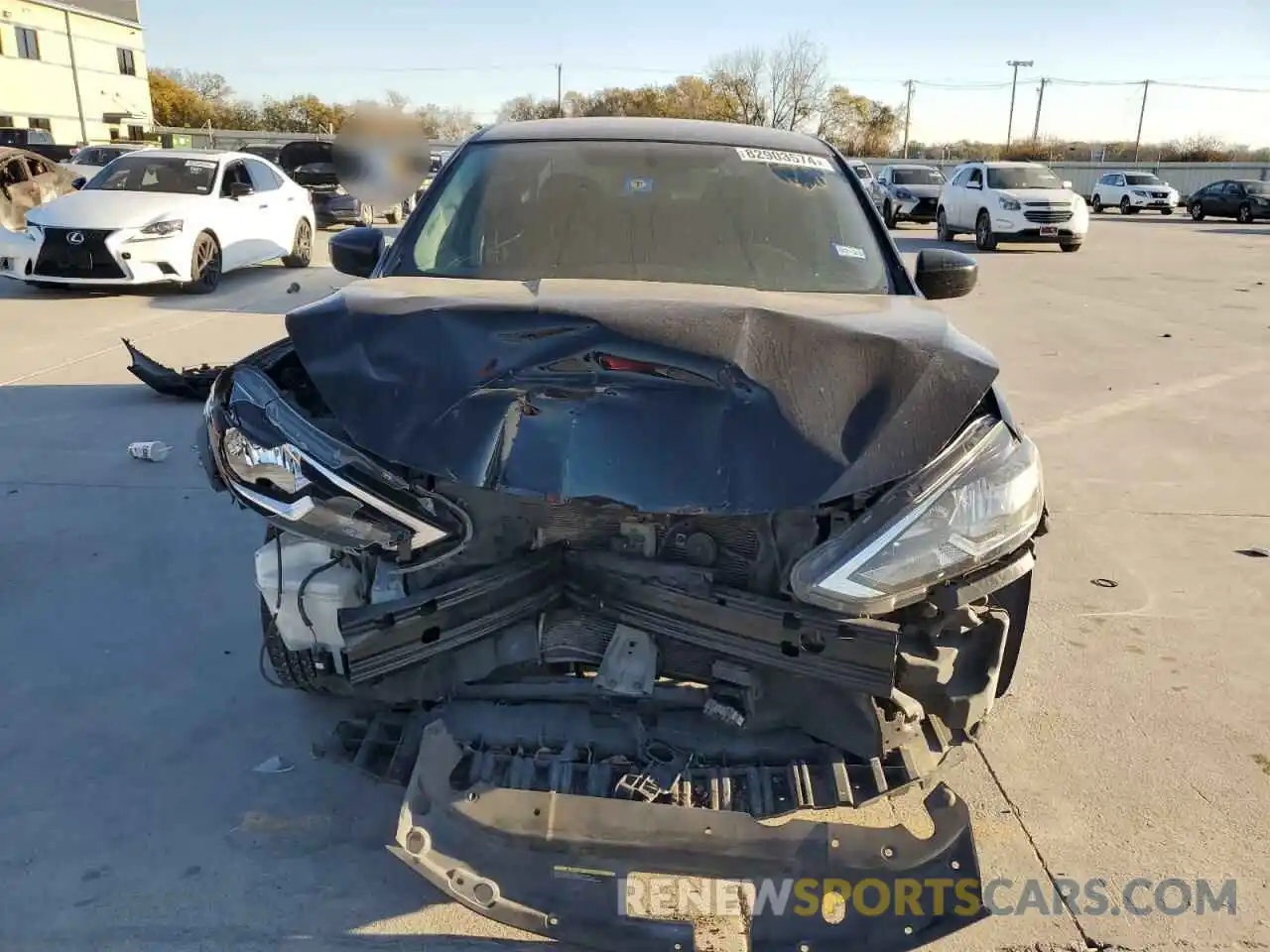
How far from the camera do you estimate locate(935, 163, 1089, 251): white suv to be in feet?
62.6

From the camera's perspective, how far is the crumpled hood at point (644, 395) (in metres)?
2.11

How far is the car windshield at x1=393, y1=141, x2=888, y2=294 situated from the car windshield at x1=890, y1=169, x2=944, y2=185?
23.5 meters

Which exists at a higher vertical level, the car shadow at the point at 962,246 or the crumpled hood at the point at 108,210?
the crumpled hood at the point at 108,210

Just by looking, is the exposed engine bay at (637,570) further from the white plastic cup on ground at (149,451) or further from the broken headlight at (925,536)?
the white plastic cup on ground at (149,451)

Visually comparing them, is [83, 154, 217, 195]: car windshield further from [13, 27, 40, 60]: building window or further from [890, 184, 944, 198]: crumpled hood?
[13, 27, 40, 60]: building window

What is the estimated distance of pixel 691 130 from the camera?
405 cm

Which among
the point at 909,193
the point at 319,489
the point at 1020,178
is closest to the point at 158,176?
the point at 319,489

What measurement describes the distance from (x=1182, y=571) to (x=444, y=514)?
3720mm

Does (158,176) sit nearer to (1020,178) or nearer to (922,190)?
(1020,178)

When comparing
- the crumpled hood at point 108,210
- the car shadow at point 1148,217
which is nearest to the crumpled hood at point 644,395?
the crumpled hood at point 108,210

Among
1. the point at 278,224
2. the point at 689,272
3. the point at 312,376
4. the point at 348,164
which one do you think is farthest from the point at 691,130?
the point at 278,224

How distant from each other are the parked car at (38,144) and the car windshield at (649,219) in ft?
68.9

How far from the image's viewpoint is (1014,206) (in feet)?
62.9

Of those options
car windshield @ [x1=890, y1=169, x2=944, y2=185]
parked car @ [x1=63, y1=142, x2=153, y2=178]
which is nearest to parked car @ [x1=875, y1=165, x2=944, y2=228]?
car windshield @ [x1=890, y1=169, x2=944, y2=185]
